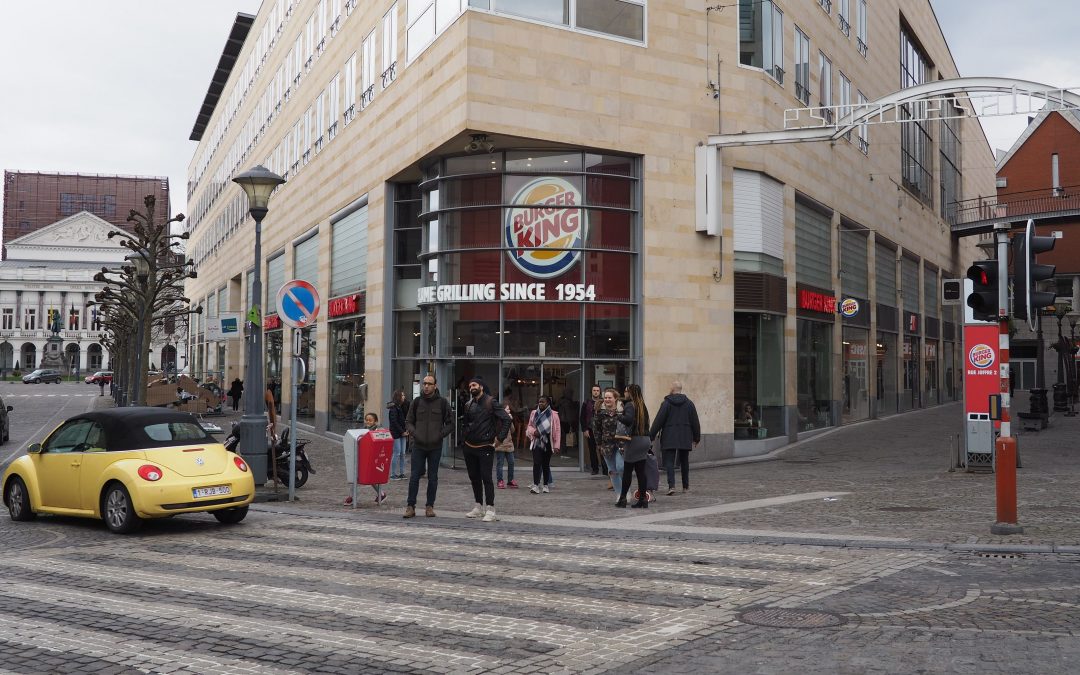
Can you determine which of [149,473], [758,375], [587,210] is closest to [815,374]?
[758,375]

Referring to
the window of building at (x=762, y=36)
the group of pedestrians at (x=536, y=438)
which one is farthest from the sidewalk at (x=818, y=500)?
the window of building at (x=762, y=36)

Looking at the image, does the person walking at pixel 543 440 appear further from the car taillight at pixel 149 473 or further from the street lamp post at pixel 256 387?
the car taillight at pixel 149 473

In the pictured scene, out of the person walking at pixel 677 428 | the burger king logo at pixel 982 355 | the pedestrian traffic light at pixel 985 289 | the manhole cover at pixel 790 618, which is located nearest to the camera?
the manhole cover at pixel 790 618

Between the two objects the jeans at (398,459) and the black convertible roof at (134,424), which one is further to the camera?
the jeans at (398,459)

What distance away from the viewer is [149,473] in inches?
423

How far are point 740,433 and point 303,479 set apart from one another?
33.5 ft

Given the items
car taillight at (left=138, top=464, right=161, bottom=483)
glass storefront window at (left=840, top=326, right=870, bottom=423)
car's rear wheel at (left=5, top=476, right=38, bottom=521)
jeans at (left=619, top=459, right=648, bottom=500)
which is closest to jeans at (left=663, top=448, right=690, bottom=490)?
jeans at (left=619, top=459, right=648, bottom=500)

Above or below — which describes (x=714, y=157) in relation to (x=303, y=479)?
above

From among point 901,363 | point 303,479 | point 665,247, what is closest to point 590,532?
point 303,479

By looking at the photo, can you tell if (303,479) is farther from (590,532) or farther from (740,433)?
(740,433)

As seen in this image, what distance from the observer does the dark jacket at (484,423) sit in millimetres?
12055

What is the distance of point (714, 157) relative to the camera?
2073 cm

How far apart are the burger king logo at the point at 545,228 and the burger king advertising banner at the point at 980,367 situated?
7588 mm

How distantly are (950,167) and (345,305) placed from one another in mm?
36855
